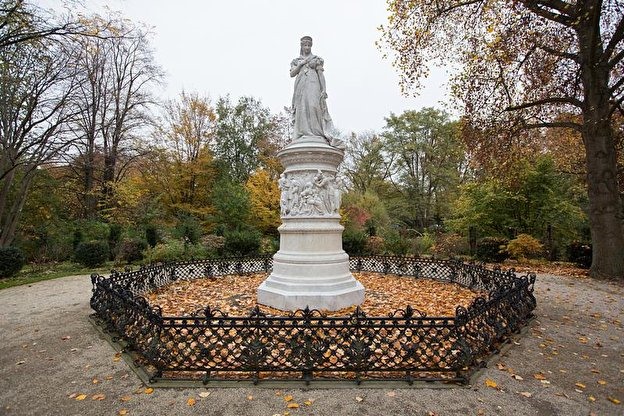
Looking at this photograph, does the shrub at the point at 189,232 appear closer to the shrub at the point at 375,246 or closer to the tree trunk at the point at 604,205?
the shrub at the point at 375,246

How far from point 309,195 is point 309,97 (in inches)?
92.7

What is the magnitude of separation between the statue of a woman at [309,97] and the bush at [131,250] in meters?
11.5

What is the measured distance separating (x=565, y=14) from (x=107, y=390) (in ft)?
53.1

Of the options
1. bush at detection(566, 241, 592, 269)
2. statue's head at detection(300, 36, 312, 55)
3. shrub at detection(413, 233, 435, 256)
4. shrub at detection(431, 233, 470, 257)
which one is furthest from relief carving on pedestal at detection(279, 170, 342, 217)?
bush at detection(566, 241, 592, 269)

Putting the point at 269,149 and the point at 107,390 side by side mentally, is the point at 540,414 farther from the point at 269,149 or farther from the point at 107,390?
the point at 269,149

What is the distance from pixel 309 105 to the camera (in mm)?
7848

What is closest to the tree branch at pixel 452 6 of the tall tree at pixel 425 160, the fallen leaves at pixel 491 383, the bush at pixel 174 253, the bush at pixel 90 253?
the fallen leaves at pixel 491 383

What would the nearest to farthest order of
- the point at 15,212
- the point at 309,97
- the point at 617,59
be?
1. the point at 309,97
2. the point at 617,59
3. the point at 15,212

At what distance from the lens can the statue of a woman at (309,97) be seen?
25.6 ft

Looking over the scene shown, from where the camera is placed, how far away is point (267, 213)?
20.8 meters

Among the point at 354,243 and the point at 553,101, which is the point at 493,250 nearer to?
the point at 354,243

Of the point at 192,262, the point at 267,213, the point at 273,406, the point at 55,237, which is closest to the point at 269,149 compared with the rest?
the point at 267,213

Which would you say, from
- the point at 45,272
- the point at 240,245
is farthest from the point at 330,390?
the point at 45,272

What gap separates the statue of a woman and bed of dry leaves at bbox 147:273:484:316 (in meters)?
3.91
